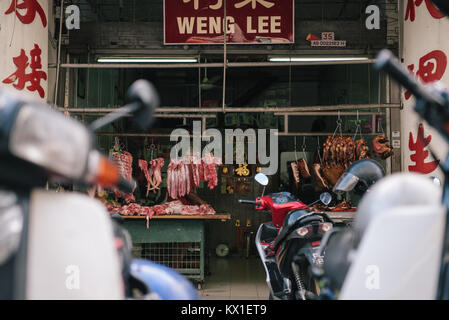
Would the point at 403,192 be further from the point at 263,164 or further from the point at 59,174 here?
the point at 263,164

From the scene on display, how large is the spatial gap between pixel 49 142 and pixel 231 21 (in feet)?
19.3

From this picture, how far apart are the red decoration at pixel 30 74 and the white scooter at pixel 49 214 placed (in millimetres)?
4279

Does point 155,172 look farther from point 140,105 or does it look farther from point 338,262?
point 140,105

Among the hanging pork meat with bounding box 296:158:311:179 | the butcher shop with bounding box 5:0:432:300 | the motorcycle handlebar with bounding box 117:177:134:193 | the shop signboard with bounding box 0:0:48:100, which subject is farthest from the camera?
the hanging pork meat with bounding box 296:158:311:179

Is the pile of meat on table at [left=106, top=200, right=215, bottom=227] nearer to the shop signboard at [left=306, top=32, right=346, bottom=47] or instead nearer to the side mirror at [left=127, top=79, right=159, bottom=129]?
the shop signboard at [left=306, top=32, right=346, bottom=47]

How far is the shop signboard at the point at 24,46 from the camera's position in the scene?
5.61 metres

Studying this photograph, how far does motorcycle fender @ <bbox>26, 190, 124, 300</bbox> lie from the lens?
1874 mm

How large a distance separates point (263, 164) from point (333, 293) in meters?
9.31

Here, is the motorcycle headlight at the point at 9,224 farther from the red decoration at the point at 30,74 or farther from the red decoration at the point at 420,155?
the red decoration at the point at 420,155

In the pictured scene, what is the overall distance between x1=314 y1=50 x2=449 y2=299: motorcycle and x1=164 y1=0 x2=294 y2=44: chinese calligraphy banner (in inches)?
207

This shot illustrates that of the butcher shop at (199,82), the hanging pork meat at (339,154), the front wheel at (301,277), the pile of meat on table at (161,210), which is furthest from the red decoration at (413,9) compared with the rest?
the pile of meat on table at (161,210)

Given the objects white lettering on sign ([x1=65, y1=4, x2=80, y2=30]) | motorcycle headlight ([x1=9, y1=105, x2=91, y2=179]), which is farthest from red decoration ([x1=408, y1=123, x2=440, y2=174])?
white lettering on sign ([x1=65, y1=4, x2=80, y2=30])

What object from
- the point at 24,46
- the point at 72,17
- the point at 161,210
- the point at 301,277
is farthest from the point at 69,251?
the point at 72,17

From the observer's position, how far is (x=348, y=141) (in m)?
7.49
